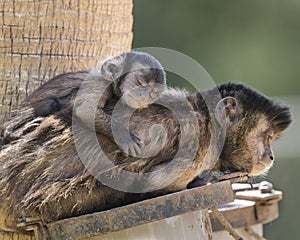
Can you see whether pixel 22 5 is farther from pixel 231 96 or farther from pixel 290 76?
pixel 290 76

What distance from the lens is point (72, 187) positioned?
11.2ft

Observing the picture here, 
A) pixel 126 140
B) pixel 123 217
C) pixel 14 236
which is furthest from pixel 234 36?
pixel 123 217

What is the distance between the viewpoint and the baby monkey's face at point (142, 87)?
145 inches

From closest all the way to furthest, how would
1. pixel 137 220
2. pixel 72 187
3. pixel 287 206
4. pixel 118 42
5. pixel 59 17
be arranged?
pixel 137 220
pixel 72 187
pixel 59 17
pixel 118 42
pixel 287 206

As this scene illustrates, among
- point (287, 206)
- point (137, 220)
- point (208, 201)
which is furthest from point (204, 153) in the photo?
point (287, 206)

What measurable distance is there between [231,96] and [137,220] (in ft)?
3.24

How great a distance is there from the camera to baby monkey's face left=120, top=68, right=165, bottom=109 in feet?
12.1

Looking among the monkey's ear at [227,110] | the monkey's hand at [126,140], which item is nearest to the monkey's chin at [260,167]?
the monkey's ear at [227,110]

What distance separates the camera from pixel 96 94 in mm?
3729

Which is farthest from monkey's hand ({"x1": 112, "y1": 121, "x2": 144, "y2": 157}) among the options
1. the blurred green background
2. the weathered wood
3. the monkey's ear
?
the blurred green background

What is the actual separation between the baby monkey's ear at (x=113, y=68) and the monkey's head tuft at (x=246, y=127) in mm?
518

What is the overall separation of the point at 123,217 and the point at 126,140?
410 mm

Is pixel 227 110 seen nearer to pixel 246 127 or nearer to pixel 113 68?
pixel 246 127

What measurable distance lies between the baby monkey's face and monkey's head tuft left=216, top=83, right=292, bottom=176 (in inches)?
12.8
